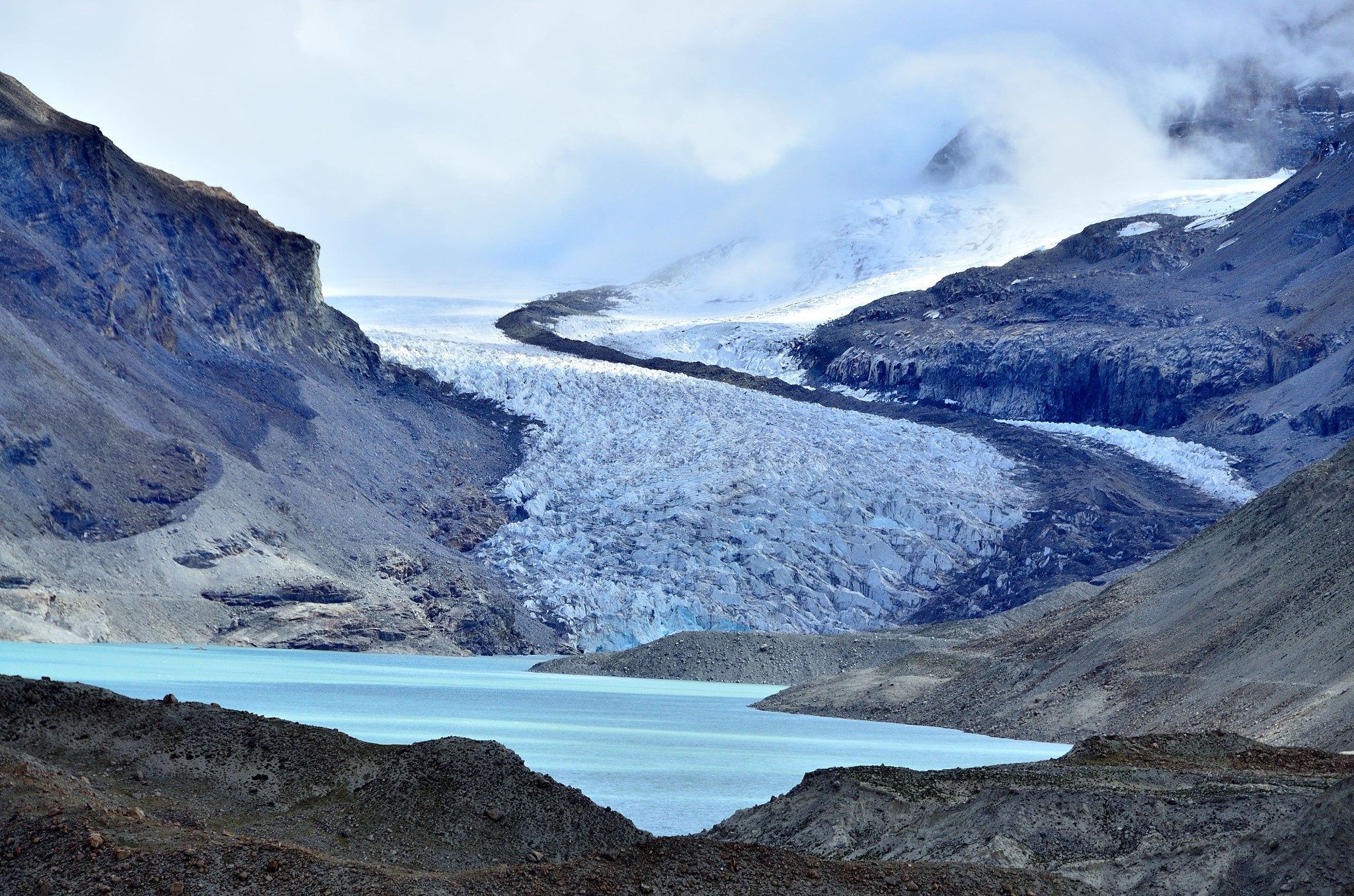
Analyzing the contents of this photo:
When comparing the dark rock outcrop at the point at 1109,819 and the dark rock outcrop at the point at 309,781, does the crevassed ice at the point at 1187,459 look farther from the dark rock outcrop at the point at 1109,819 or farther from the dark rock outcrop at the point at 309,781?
the dark rock outcrop at the point at 309,781

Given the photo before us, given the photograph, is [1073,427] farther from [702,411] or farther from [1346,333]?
[702,411]

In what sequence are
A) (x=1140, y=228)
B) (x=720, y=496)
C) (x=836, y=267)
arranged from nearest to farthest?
(x=720, y=496), (x=1140, y=228), (x=836, y=267)

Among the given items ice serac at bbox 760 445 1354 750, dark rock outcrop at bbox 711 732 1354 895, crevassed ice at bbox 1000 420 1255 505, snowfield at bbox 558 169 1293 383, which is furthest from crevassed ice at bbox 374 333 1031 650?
dark rock outcrop at bbox 711 732 1354 895

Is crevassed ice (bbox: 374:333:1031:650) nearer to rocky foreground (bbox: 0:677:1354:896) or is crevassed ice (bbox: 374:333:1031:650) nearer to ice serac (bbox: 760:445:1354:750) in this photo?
ice serac (bbox: 760:445:1354:750)

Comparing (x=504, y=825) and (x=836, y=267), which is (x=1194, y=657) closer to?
(x=504, y=825)

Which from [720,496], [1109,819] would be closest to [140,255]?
[720,496]

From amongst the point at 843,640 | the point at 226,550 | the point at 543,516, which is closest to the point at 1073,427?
the point at 543,516
